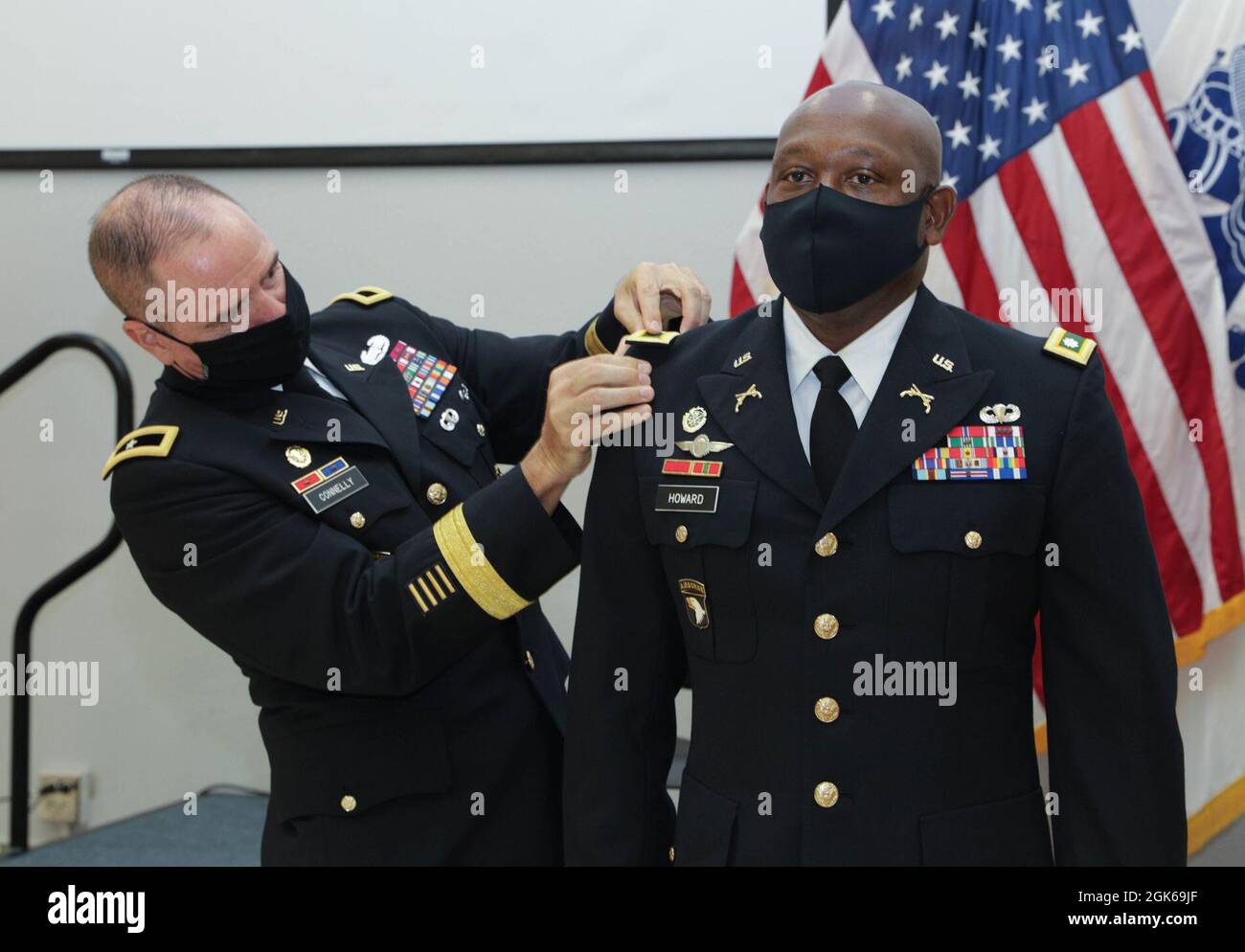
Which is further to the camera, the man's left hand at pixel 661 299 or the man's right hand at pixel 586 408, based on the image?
the man's left hand at pixel 661 299

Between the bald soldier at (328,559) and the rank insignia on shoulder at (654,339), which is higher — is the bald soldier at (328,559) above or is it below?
below

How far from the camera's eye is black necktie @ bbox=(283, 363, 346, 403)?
182 cm

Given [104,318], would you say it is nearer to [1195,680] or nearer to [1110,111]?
[1110,111]

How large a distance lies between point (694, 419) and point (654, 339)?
0.15 metres

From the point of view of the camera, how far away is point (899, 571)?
1.26 m

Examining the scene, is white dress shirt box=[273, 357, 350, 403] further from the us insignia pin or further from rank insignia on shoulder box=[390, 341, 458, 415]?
the us insignia pin

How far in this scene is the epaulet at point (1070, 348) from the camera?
4.24ft

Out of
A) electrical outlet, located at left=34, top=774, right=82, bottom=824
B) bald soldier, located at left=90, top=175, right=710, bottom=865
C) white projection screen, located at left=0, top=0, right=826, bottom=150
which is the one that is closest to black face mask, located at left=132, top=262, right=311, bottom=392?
bald soldier, located at left=90, top=175, right=710, bottom=865

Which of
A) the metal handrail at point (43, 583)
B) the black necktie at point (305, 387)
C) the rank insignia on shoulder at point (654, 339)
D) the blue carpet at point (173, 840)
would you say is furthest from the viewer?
the metal handrail at point (43, 583)

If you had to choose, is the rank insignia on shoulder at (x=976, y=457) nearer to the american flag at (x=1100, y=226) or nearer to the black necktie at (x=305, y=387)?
the black necktie at (x=305, y=387)

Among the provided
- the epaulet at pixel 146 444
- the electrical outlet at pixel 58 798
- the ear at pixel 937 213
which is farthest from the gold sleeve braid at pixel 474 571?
the electrical outlet at pixel 58 798

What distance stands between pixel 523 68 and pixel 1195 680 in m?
2.24

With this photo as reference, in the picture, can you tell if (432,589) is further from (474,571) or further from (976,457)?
(976,457)
